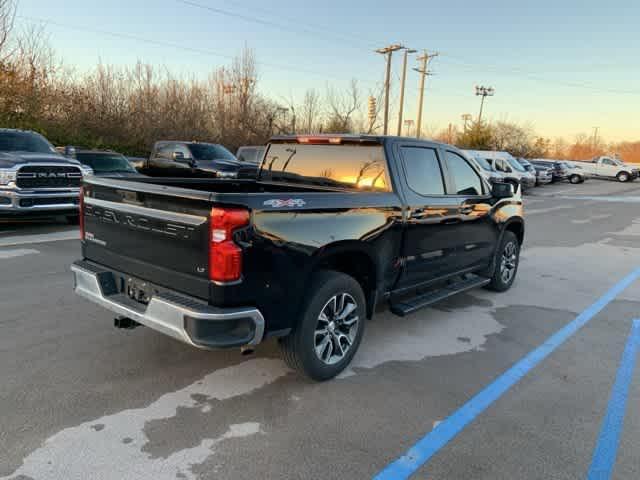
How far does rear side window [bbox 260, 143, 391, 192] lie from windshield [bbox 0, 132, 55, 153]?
7536mm

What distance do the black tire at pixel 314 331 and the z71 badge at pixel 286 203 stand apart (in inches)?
23.3

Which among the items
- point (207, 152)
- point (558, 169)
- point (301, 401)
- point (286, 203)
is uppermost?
point (286, 203)

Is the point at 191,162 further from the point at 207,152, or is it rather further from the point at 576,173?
the point at 576,173

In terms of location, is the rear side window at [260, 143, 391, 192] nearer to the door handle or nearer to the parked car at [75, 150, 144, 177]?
the door handle

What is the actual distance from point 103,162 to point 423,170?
35.6ft

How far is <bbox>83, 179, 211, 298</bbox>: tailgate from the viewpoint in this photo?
9.93ft

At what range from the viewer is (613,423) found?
3.34 meters

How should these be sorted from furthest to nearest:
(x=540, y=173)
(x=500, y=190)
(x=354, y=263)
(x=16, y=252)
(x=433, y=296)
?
(x=540, y=173)
(x=16, y=252)
(x=500, y=190)
(x=433, y=296)
(x=354, y=263)

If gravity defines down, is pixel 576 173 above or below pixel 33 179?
below

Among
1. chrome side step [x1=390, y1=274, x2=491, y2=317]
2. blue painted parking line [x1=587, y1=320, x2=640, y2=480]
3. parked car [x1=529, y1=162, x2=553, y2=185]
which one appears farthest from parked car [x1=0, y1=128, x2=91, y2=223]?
parked car [x1=529, y1=162, x2=553, y2=185]

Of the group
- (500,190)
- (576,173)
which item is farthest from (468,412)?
(576,173)

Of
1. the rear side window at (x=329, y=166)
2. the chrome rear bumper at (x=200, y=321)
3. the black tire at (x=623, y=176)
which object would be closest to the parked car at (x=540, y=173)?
the black tire at (x=623, y=176)

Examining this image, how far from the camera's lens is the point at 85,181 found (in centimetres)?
396

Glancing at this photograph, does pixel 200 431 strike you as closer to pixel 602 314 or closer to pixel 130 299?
pixel 130 299
